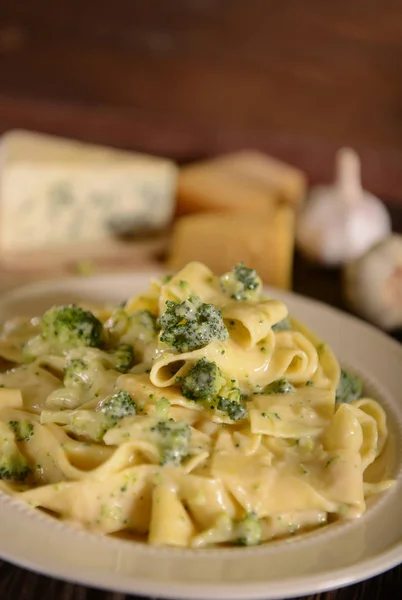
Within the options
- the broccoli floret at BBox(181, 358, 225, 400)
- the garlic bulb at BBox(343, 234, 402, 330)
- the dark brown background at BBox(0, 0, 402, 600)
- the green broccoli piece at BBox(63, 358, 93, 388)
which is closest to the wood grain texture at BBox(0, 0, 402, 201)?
the dark brown background at BBox(0, 0, 402, 600)

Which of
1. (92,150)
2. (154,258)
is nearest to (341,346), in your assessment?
(154,258)

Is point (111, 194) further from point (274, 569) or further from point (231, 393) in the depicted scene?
point (274, 569)

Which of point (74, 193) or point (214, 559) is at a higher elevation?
point (214, 559)

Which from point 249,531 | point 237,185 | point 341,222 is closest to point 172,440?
point 249,531

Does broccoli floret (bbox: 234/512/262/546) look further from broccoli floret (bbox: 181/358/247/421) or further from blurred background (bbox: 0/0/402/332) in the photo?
blurred background (bbox: 0/0/402/332)

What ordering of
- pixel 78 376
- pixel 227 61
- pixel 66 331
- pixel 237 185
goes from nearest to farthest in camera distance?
pixel 78 376
pixel 66 331
pixel 237 185
pixel 227 61

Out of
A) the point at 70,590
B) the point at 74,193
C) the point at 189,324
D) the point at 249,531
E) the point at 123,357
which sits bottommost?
the point at 74,193

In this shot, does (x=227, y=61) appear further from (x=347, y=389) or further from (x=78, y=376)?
(x=78, y=376)
